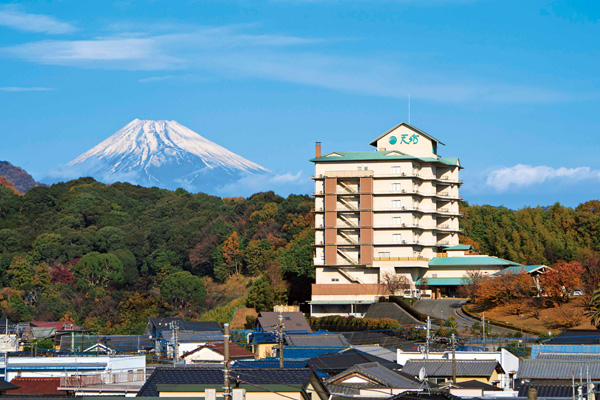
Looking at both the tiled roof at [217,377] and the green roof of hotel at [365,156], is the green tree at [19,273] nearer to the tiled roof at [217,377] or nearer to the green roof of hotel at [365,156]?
the green roof of hotel at [365,156]

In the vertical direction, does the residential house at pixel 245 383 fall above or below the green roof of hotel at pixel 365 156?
below

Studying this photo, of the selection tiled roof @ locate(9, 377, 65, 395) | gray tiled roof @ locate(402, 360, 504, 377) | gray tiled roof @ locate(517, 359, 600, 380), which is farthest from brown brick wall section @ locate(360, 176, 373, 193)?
tiled roof @ locate(9, 377, 65, 395)

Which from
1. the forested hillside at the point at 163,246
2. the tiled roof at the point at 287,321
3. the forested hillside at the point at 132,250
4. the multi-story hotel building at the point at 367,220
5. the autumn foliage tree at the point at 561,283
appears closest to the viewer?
the autumn foliage tree at the point at 561,283

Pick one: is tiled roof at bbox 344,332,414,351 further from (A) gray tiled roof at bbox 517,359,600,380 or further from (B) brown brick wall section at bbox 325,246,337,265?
(A) gray tiled roof at bbox 517,359,600,380

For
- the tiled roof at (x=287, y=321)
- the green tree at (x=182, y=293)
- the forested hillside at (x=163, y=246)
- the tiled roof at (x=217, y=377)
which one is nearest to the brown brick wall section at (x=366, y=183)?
the forested hillside at (x=163, y=246)

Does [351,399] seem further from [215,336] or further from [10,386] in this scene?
[215,336]

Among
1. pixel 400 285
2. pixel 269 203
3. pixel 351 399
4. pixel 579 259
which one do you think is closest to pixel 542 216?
pixel 579 259

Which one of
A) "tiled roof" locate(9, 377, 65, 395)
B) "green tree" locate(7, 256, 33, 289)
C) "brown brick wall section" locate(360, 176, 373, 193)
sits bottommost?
"tiled roof" locate(9, 377, 65, 395)

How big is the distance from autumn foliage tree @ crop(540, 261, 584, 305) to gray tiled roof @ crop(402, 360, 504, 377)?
29.8 meters

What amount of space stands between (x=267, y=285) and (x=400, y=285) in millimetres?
13572

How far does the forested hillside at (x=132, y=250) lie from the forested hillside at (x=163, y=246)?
7.6 inches

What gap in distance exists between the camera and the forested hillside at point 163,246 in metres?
98.0

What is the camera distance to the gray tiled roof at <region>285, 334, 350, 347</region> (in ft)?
188

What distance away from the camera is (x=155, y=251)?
132375mm
